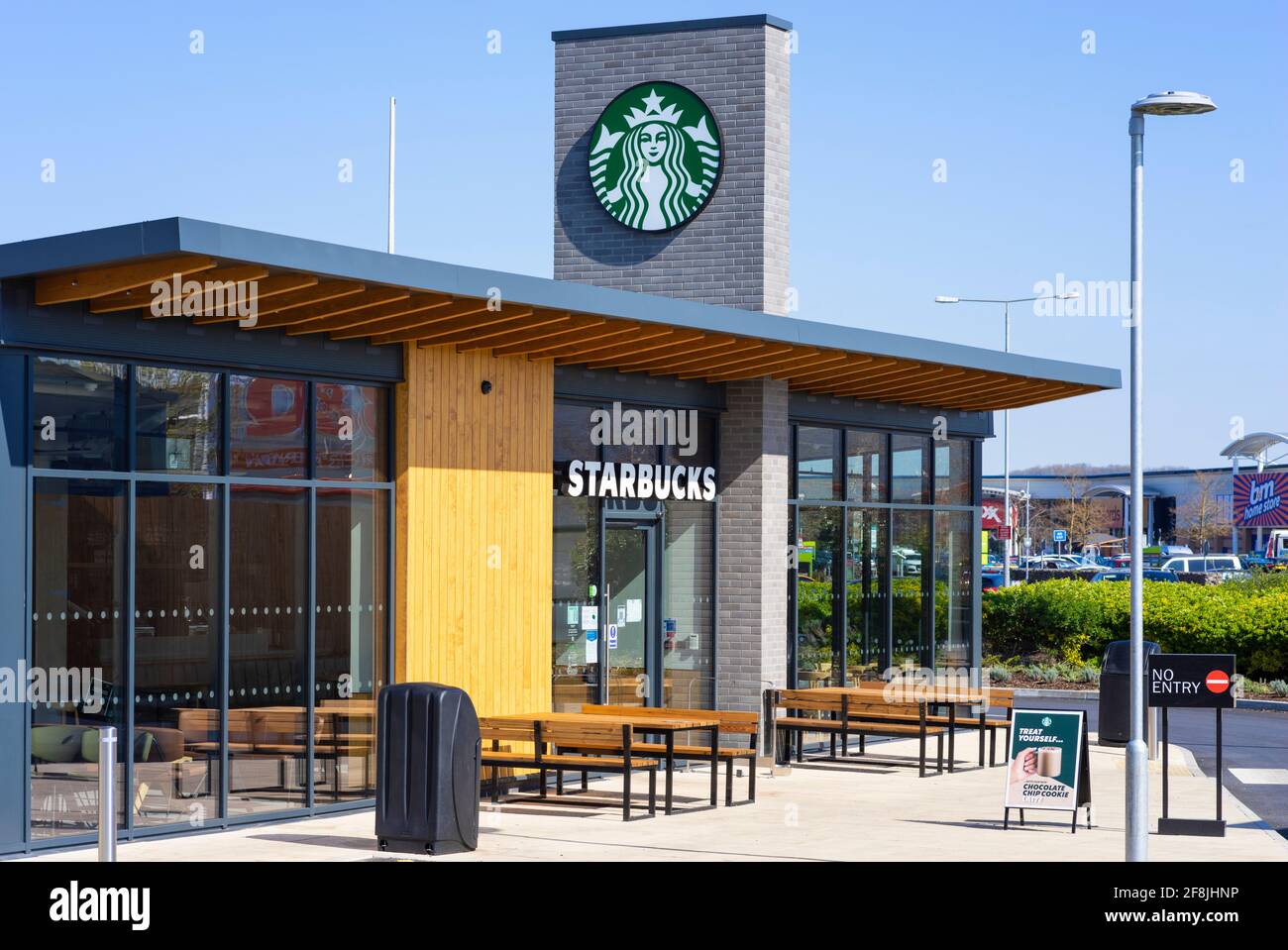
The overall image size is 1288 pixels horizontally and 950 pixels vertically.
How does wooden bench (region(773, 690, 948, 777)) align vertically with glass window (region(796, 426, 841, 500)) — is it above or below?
below

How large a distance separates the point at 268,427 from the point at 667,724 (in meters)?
4.28

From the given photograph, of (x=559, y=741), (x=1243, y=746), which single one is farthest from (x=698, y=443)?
(x=1243, y=746)

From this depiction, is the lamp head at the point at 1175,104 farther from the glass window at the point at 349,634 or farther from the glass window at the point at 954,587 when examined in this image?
the glass window at the point at 954,587

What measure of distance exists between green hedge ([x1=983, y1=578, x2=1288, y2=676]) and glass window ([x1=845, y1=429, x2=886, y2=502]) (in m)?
10.1

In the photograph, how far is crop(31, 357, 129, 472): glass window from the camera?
11703 mm

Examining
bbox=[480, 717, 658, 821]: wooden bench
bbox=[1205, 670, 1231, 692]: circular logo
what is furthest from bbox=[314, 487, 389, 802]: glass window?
bbox=[1205, 670, 1231, 692]: circular logo

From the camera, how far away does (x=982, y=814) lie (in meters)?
14.4

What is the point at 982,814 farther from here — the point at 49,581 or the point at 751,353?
the point at 49,581

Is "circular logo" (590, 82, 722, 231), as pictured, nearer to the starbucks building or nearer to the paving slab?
the starbucks building

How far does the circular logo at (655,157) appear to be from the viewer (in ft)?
60.4

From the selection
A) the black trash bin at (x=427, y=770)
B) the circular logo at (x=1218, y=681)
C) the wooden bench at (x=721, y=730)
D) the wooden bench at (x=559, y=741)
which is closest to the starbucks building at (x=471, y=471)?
the wooden bench at (x=559, y=741)

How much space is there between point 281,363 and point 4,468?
257 cm
